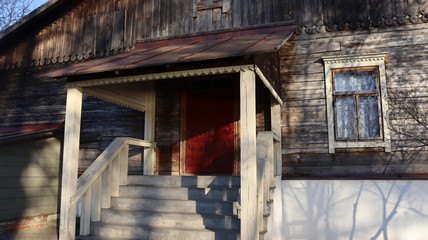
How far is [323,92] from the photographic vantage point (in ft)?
23.9

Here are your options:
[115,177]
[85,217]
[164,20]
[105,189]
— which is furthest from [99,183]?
[164,20]

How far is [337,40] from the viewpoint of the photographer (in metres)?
7.36

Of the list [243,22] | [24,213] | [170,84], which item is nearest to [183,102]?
[170,84]

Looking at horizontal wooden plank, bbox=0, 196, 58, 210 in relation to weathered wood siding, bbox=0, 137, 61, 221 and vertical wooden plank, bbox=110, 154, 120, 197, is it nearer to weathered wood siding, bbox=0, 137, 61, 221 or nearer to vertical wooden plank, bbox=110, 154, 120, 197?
weathered wood siding, bbox=0, 137, 61, 221

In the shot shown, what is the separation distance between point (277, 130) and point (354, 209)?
1.87 metres

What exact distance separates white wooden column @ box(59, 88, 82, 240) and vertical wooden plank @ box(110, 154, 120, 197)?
67 cm

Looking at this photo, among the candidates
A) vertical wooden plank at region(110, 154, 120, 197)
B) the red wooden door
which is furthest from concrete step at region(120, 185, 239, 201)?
the red wooden door

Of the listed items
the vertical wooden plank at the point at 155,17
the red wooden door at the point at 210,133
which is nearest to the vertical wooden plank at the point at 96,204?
the red wooden door at the point at 210,133

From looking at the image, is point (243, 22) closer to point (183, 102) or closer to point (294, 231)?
point (183, 102)

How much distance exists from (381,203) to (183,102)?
420 centimetres

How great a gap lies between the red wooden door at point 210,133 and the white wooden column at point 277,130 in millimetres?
913

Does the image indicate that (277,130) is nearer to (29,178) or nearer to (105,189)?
(105,189)

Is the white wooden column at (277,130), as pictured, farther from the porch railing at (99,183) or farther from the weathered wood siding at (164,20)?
the porch railing at (99,183)

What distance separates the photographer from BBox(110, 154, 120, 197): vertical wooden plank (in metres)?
6.47
